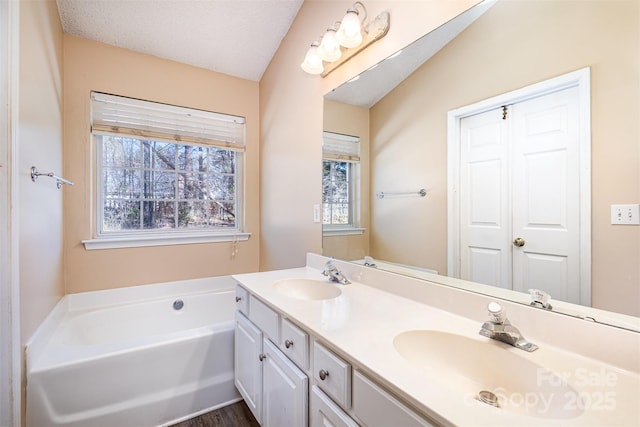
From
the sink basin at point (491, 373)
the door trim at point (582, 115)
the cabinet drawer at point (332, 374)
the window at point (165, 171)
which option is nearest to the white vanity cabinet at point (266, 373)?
the cabinet drawer at point (332, 374)

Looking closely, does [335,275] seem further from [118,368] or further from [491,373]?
[118,368]

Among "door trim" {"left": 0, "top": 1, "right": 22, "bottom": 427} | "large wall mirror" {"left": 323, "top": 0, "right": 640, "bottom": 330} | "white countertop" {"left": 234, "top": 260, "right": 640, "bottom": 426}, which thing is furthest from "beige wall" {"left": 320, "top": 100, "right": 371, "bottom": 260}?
"door trim" {"left": 0, "top": 1, "right": 22, "bottom": 427}

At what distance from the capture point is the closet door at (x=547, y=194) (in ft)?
2.63

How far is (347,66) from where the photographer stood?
1.66m

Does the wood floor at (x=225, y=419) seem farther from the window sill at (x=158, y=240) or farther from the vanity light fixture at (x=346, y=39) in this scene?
the vanity light fixture at (x=346, y=39)

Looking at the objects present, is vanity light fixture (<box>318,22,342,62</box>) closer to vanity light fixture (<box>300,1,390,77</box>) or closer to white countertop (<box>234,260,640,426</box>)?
vanity light fixture (<box>300,1,390,77</box>)

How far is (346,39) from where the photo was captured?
150 centimetres

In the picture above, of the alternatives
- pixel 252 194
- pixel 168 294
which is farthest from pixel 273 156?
pixel 168 294

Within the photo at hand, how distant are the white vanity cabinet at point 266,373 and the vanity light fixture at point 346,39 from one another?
141 cm

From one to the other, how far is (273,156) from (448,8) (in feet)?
5.48

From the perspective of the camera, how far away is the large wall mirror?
72 centimetres

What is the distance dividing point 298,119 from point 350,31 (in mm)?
766

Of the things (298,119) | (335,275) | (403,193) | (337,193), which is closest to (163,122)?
(298,119)

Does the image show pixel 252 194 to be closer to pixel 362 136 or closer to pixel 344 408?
pixel 362 136
